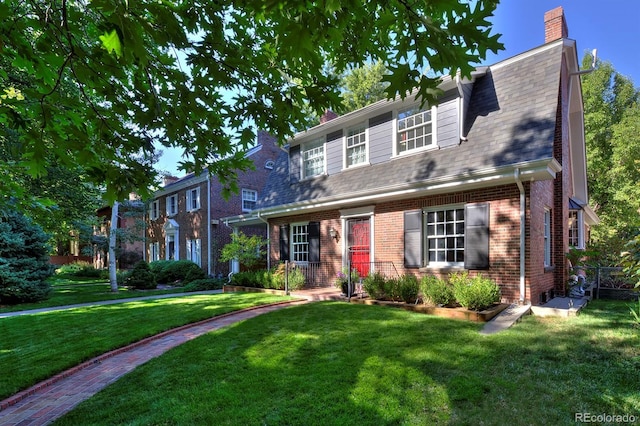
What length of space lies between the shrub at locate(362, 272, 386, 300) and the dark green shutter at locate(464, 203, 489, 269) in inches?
81.0

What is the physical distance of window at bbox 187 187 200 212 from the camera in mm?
19011

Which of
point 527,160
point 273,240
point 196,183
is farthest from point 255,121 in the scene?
point 196,183

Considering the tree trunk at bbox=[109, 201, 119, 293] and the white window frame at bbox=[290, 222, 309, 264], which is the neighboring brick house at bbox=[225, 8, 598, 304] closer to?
the white window frame at bbox=[290, 222, 309, 264]

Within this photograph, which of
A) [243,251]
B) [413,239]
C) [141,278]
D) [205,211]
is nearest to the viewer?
[413,239]

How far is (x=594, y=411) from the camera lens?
10.3 feet

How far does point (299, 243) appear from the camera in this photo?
41.6 feet

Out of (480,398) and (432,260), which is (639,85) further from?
(480,398)

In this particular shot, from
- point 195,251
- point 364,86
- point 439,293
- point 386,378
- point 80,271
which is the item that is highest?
point 364,86

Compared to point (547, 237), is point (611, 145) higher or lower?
higher

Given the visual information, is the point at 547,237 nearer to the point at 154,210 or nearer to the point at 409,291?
the point at 409,291

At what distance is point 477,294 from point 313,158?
802cm

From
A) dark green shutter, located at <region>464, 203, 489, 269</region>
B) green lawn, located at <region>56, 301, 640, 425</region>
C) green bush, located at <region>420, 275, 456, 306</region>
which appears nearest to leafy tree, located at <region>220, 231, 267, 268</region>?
green lawn, located at <region>56, 301, 640, 425</region>

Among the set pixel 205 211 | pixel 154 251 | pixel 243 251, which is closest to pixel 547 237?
pixel 243 251

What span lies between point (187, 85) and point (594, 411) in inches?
193
